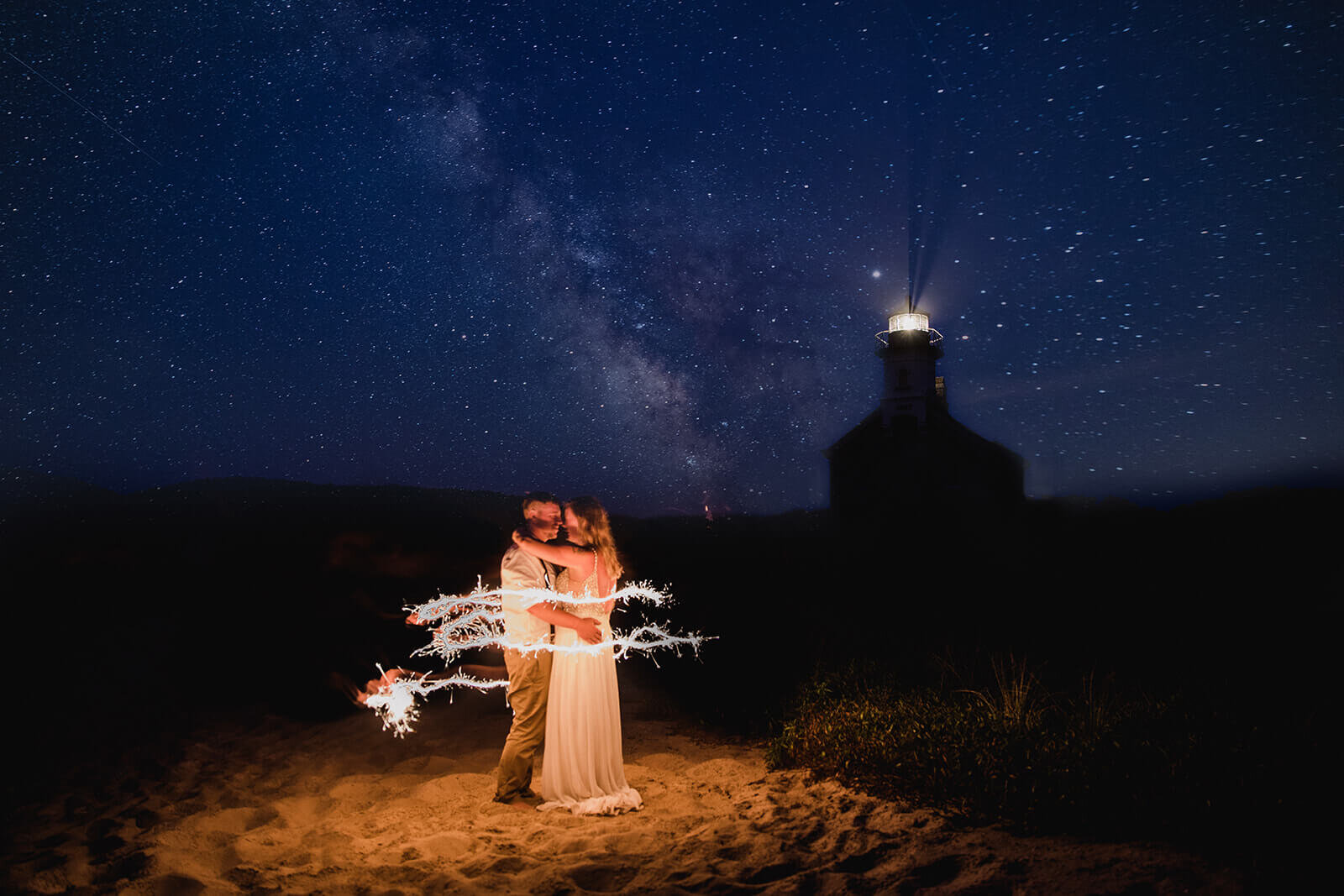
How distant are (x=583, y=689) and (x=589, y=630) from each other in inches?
19.8

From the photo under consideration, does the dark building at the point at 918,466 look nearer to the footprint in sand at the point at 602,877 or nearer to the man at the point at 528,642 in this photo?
the man at the point at 528,642

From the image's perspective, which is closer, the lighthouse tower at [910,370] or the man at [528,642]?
the man at [528,642]

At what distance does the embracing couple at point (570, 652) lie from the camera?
549cm

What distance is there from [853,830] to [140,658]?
35.7 feet

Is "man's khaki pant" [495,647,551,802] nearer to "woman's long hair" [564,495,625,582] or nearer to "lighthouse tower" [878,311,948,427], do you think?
"woman's long hair" [564,495,625,582]

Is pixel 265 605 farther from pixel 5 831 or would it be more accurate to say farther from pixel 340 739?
pixel 5 831

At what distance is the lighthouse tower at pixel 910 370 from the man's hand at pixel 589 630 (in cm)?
2780

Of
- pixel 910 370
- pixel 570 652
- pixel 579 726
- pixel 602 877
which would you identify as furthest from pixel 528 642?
pixel 910 370

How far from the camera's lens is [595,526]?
5508 mm

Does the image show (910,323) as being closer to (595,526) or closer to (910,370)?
(910,370)

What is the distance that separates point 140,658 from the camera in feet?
34.3

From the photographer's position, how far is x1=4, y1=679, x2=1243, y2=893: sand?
406cm

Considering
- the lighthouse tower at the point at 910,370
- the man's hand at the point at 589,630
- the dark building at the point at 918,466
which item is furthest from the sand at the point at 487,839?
the lighthouse tower at the point at 910,370

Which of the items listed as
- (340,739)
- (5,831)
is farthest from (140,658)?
(5,831)
